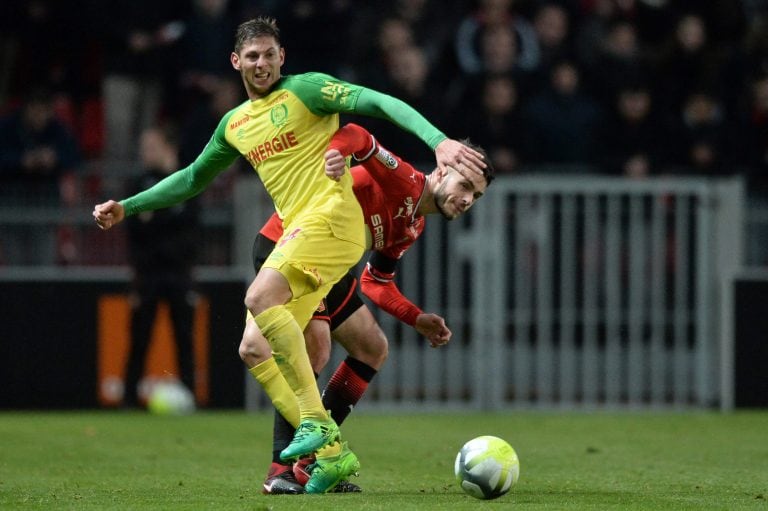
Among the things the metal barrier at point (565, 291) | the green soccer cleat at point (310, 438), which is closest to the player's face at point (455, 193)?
the green soccer cleat at point (310, 438)

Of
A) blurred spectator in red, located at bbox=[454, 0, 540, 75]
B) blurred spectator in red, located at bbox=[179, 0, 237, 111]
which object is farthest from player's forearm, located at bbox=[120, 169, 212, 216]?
blurred spectator in red, located at bbox=[454, 0, 540, 75]

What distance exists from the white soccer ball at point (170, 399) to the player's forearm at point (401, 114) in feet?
22.6

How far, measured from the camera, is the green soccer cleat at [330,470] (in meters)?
6.97

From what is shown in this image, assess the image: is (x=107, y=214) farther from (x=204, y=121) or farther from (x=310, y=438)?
(x=204, y=121)

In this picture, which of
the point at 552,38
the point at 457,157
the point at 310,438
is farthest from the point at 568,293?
the point at 457,157

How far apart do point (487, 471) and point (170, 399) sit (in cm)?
713

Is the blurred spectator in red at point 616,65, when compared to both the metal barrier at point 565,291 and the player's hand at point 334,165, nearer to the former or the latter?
the metal barrier at point 565,291

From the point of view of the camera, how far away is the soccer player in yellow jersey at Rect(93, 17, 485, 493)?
698 centimetres

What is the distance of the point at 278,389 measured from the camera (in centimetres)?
724

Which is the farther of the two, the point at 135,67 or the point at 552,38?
the point at 552,38

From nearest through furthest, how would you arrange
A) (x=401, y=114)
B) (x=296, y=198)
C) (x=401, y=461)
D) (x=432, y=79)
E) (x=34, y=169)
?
(x=401, y=114) < (x=296, y=198) < (x=401, y=461) < (x=34, y=169) < (x=432, y=79)

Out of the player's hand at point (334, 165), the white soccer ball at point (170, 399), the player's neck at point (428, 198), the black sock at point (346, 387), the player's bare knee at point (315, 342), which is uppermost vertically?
the player's hand at point (334, 165)

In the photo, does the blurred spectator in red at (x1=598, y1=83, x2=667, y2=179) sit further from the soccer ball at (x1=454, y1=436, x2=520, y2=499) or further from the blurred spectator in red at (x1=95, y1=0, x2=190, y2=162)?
the soccer ball at (x1=454, y1=436, x2=520, y2=499)

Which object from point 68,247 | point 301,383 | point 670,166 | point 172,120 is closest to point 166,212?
point 68,247
